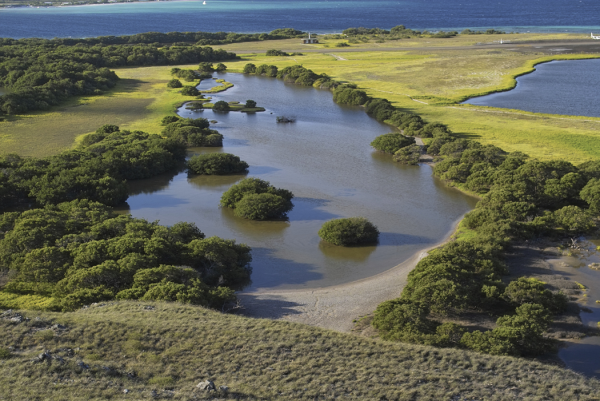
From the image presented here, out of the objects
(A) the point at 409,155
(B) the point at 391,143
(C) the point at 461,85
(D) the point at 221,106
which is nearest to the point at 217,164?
(B) the point at 391,143

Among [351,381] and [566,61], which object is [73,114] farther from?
[566,61]

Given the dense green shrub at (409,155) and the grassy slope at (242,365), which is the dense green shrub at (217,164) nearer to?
the dense green shrub at (409,155)

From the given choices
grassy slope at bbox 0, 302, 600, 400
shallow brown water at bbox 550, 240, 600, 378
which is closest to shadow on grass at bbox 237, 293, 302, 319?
grassy slope at bbox 0, 302, 600, 400

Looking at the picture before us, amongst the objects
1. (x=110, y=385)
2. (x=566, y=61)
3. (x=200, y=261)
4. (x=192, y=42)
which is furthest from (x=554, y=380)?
(x=192, y=42)

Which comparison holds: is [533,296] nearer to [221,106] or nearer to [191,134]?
[191,134]

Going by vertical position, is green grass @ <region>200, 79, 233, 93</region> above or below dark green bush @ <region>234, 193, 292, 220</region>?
above

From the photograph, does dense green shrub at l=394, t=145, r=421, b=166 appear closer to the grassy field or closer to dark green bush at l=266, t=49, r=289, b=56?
the grassy field
